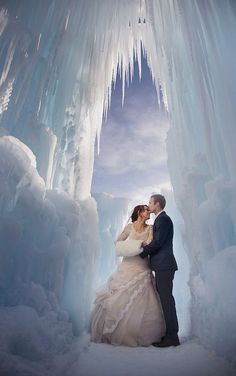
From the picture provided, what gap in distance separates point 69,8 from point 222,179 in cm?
364

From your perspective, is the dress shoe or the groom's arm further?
the groom's arm

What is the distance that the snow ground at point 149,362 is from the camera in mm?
2080

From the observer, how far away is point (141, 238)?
3.39 meters

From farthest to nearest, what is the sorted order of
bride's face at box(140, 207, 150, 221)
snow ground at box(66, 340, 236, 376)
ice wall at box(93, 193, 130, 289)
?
ice wall at box(93, 193, 130, 289) → bride's face at box(140, 207, 150, 221) → snow ground at box(66, 340, 236, 376)

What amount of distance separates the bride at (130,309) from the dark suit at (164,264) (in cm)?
11

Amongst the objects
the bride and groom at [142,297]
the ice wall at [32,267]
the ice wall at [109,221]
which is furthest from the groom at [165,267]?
the ice wall at [109,221]

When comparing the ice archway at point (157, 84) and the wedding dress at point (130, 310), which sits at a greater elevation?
the ice archway at point (157, 84)

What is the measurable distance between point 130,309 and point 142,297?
7.1 inches

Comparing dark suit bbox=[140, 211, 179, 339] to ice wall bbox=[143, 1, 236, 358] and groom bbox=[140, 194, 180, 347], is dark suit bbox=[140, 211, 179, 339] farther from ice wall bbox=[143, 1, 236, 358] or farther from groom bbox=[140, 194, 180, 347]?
ice wall bbox=[143, 1, 236, 358]

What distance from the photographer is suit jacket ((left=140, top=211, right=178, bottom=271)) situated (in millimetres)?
3071

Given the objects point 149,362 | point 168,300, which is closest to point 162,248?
point 168,300

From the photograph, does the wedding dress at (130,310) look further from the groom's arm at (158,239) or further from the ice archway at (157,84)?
the ice archway at (157,84)

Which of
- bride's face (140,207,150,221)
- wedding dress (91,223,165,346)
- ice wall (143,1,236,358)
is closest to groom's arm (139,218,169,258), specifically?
wedding dress (91,223,165,346)

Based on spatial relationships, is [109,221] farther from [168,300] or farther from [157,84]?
[168,300]
